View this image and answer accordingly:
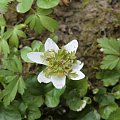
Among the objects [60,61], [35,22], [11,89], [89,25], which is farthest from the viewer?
[89,25]

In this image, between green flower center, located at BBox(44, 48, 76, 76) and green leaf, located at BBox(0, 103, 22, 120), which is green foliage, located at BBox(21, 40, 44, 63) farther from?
green leaf, located at BBox(0, 103, 22, 120)

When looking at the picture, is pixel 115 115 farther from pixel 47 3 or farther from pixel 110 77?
pixel 47 3

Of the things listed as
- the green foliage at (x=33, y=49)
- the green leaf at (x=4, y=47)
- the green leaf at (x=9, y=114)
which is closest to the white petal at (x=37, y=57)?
the green foliage at (x=33, y=49)

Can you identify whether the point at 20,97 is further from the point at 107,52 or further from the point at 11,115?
the point at 107,52

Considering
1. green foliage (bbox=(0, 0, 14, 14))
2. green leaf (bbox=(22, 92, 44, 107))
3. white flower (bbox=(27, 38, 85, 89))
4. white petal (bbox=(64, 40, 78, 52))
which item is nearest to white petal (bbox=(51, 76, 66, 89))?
white flower (bbox=(27, 38, 85, 89))

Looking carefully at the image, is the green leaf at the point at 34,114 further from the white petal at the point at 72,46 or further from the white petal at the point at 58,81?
the white petal at the point at 72,46

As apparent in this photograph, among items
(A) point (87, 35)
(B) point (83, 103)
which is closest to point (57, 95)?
(B) point (83, 103)

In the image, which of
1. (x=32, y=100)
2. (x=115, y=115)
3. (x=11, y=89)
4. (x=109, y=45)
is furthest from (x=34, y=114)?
(x=109, y=45)
